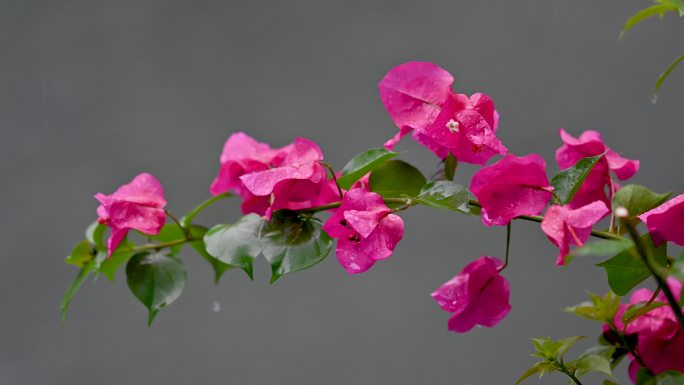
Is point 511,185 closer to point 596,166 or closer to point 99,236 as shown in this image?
point 596,166

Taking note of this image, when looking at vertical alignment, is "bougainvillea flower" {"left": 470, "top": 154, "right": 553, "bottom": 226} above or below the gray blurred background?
above

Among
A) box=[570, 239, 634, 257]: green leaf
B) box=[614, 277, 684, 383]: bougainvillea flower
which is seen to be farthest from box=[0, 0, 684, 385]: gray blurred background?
box=[570, 239, 634, 257]: green leaf

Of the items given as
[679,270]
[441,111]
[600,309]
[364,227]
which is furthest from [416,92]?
[679,270]

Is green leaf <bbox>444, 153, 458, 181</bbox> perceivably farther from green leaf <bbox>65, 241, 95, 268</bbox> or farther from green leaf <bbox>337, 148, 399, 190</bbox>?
green leaf <bbox>65, 241, 95, 268</bbox>

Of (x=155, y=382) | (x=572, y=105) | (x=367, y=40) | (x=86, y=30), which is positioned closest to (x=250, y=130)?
(x=367, y=40)

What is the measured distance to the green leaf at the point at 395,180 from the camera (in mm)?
681

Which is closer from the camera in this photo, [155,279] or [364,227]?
[364,227]

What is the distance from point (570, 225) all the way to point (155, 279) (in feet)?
1.37

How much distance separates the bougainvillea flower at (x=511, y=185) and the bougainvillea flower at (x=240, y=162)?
261mm

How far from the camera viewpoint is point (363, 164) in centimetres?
66

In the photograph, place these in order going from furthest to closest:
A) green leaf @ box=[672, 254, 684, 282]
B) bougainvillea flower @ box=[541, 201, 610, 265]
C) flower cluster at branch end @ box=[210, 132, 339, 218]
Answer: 1. flower cluster at branch end @ box=[210, 132, 339, 218]
2. bougainvillea flower @ box=[541, 201, 610, 265]
3. green leaf @ box=[672, 254, 684, 282]

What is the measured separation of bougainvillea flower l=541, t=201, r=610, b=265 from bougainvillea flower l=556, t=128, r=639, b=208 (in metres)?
0.18

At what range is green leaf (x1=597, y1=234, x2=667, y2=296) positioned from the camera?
0.56 meters

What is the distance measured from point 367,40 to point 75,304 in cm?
97
